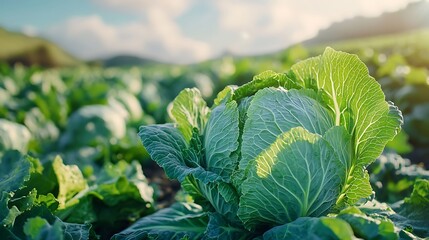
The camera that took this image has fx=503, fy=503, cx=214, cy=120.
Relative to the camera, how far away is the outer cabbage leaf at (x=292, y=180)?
2.30 metres

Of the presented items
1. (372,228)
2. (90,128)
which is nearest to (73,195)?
(372,228)

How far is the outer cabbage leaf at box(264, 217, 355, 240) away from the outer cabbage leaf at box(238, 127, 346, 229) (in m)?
0.12

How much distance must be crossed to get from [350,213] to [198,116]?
1184mm

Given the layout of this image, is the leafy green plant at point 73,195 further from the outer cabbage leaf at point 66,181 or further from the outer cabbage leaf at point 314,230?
the outer cabbage leaf at point 314,230

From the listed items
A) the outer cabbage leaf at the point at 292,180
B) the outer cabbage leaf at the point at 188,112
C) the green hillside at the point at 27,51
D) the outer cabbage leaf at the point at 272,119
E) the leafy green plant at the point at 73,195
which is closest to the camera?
the outer cabbage leaf at the point at 292,180

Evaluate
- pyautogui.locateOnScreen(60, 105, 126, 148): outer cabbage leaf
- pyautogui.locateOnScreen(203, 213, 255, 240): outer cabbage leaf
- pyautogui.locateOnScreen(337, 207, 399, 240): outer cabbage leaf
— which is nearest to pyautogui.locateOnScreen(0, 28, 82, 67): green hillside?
pyautogui.locateOnScreen(60, 105, 126, 148): outer cabbage leaf

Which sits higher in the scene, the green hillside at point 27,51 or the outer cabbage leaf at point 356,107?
the outer cabbage leaf at point 356,107

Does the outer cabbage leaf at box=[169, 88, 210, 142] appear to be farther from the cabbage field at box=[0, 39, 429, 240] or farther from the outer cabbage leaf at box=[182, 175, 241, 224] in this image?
the outer cabbage leaf at box=[182, 175, 241, 224]

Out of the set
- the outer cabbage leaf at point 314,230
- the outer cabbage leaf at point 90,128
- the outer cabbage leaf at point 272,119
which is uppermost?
the outer cabbage leaf at point 272,119

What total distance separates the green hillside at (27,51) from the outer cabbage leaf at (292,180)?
8472 cm

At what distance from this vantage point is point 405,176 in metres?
3.89

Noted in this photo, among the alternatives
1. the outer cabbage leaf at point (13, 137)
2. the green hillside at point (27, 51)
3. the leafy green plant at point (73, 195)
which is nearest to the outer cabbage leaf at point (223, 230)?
the leafy green plant at point (73, 195)

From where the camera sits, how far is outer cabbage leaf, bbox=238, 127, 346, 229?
230 cm

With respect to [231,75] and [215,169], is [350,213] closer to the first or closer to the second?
[215,169]
